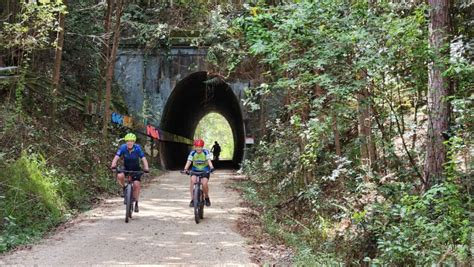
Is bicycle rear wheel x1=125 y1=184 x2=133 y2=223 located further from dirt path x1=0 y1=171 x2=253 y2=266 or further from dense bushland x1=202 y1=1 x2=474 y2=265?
dense bushland x1=202 y1=1 x2=474 y2=265

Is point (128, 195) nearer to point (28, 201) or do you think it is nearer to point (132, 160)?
point (132, 160)

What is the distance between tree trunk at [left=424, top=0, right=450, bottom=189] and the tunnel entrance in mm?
14714

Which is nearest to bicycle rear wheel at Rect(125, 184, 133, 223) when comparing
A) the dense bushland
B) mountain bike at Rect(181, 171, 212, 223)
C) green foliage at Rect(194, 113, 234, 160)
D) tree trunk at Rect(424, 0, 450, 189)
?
mountain bike at Rect(181, 171, 212, 223)

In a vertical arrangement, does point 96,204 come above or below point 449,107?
below

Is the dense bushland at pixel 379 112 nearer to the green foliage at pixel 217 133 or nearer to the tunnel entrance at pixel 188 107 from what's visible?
the tunnel entrance at pixel 188 107

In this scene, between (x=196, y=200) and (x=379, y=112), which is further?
(x=196, y=200)

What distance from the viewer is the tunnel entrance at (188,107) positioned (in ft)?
70.4

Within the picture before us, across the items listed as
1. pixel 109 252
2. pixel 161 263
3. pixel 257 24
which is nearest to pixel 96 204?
pixel 109 252

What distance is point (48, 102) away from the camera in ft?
37.5

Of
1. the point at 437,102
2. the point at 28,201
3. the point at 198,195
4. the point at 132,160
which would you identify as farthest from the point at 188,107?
the point at 437,102

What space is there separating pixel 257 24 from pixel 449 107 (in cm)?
281

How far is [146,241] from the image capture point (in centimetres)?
651

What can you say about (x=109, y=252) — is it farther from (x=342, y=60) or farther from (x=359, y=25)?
(x=359, y=25)

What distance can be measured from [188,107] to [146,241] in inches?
846
